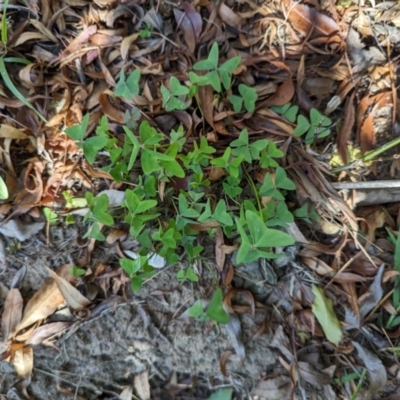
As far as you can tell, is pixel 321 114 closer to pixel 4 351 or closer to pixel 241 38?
pixel 241 38

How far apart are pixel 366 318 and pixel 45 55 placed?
4.94 ft

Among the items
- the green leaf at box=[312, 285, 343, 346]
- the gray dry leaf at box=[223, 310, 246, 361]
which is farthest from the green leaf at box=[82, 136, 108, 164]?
the green leaf at box=[312, 285, 343, 346]

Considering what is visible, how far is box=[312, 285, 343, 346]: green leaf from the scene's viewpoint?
149 centimetres

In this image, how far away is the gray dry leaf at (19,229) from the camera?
152cm

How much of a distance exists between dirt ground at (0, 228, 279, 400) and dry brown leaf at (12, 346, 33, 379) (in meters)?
0.02

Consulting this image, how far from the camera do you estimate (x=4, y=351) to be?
4.94 feet

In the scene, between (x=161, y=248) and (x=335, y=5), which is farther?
(x=335, y=5)

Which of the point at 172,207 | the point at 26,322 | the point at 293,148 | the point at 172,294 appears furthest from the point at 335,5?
the point at 26,322

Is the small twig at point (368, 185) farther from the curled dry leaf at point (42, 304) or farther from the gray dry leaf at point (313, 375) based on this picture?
the curled dry leaf at point (42, 304)

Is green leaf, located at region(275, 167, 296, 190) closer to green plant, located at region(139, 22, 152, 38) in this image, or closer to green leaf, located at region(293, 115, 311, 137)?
green leaf, located at region(293, 115, 311, 137)

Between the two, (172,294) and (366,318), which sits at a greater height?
(366,318)

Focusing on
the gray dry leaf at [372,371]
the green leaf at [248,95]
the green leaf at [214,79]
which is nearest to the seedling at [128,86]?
the green leaf at [214,79]

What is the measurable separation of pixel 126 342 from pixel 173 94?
0.90 m

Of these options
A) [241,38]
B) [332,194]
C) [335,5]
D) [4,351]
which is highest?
[335,5]
